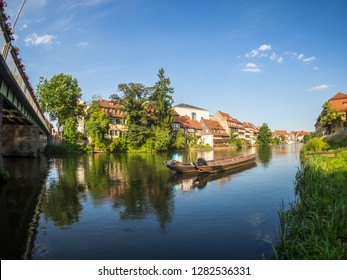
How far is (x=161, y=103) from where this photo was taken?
217 feet

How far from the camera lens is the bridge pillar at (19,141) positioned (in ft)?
123

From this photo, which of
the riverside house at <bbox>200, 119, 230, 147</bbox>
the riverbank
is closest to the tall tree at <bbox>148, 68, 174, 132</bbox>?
the riverside house at <bbox>200, 119, 230, 147</bbox>

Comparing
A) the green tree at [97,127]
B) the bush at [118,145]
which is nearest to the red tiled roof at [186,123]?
the bush at [118,145]

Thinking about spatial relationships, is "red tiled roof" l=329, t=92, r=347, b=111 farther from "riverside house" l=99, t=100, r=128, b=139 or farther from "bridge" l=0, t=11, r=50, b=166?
"bridge" l=0, t=11, r=50, b=166

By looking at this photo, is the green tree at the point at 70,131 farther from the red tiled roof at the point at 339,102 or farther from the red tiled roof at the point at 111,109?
the red tiled roof at the point at 339,102

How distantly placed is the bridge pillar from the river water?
67.2ft

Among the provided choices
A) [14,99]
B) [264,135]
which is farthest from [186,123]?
[14,99]

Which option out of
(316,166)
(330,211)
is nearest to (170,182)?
(316,166)

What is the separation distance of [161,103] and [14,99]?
152 ft

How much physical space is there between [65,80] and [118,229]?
5500cm

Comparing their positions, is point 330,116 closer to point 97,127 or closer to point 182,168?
point 182,168

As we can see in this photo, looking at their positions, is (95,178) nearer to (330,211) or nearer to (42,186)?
(42,186)

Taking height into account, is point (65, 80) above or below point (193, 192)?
above

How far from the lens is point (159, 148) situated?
6419 cm
